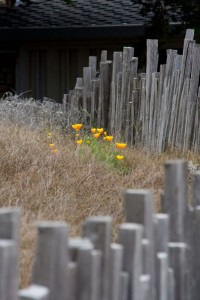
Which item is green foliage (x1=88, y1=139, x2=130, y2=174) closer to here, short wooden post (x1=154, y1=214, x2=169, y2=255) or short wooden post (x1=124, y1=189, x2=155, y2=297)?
short wooden post (x1=154, y1=214, x2=169, y2=255)

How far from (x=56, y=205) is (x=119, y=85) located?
345cm

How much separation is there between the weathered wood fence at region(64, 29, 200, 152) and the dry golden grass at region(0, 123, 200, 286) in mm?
934

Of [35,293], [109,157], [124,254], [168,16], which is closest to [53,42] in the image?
[168,16]

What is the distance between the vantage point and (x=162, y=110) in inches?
336

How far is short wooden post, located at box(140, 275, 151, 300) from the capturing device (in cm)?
329

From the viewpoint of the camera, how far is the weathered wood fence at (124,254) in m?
2.87

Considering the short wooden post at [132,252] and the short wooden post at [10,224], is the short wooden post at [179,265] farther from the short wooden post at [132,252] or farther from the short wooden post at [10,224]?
the short wooden post at [10,224]

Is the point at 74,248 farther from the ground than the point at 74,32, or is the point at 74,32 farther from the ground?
the point at 74,32

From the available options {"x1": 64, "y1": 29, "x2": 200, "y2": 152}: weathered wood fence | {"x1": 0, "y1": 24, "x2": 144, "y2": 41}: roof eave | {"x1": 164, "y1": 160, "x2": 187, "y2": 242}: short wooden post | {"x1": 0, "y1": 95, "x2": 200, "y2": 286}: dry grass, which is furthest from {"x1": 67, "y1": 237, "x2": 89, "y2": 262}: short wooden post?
{"x1": 0, "y1": 24, "x2": 144, "y2": 41}: roof eave

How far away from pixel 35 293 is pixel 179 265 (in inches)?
42.6

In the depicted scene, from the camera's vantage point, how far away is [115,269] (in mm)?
3096

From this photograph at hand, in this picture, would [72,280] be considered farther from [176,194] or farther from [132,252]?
[176,194]

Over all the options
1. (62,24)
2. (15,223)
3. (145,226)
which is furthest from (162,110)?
(62,24)

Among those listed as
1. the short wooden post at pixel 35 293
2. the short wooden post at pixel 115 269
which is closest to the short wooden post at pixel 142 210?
the short wooden post at pixel 115 269
